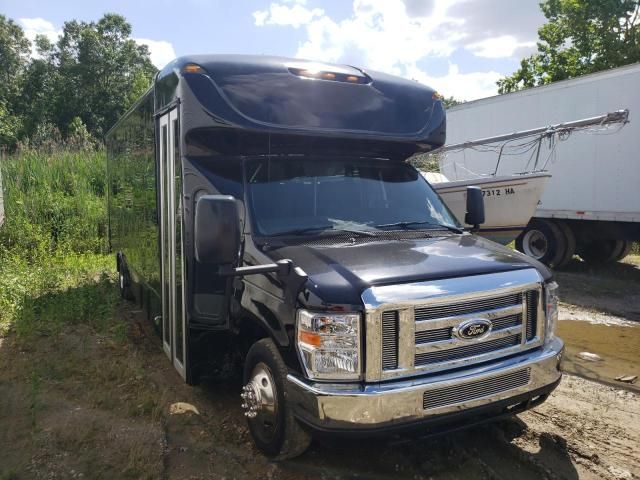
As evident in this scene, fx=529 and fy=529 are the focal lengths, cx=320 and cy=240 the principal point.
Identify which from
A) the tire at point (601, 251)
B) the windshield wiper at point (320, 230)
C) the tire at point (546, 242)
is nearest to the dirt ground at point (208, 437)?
the windshield wiper at point (320, 230)

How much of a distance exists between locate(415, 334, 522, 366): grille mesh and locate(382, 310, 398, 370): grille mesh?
0.50ft

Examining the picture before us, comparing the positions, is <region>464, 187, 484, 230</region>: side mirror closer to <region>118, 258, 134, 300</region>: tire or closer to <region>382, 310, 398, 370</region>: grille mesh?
<region>382, 310, 398, 370</region>: grille mesh

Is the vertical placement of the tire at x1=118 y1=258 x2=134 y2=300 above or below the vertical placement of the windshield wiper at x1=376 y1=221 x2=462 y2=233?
below

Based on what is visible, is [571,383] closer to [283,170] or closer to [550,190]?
[283,170]

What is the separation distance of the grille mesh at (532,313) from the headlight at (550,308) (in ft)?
0.36

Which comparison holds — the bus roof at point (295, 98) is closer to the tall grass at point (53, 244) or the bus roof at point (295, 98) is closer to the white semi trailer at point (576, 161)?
the tall grass at point (53, 244)

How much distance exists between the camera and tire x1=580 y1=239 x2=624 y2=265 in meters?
11.4

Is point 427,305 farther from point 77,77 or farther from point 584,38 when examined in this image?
point 77,77

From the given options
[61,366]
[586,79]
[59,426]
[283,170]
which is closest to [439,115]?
[283,170]

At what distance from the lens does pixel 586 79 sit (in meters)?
10.1

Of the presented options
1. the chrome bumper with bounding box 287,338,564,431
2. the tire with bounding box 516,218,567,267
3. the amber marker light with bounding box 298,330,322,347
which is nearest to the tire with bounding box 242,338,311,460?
the chrome bumper with bounding box 287,338,564,431

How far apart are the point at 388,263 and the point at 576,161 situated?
28.9ft

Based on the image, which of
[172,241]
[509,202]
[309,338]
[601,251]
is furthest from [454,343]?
[601,251]

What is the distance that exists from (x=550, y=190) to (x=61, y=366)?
9.64m
